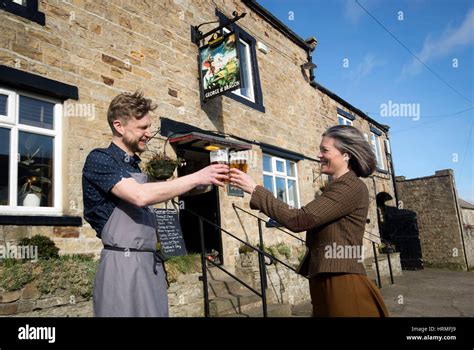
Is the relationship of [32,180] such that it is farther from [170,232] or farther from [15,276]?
[170,232]

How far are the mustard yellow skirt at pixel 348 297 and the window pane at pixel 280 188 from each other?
7.22 metres

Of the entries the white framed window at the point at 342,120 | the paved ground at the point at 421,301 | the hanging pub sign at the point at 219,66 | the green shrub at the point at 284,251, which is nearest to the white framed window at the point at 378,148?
the white framed window at the point at 342,120

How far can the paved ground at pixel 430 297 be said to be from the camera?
19.9 ft

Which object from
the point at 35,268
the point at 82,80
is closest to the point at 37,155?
the point at 82,80

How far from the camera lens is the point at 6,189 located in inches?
167

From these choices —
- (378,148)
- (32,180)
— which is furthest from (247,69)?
(378,148)

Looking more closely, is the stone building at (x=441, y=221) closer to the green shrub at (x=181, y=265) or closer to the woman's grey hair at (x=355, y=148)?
the green shrub at (x=181, y=265)

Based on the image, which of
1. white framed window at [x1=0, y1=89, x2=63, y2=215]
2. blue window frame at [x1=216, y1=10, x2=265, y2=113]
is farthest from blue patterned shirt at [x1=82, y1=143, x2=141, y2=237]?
blue window frame at [x1=216, y1=10, x2=265, y2=113]

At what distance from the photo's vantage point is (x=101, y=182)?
1.75 meters

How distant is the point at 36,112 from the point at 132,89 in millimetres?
1683

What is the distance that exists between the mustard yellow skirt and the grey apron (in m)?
0.93

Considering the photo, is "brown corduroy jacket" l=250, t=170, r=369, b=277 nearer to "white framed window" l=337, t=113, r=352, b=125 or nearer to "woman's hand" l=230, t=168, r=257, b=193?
"woman's hand" l=230, t=168, r=257, b=193
